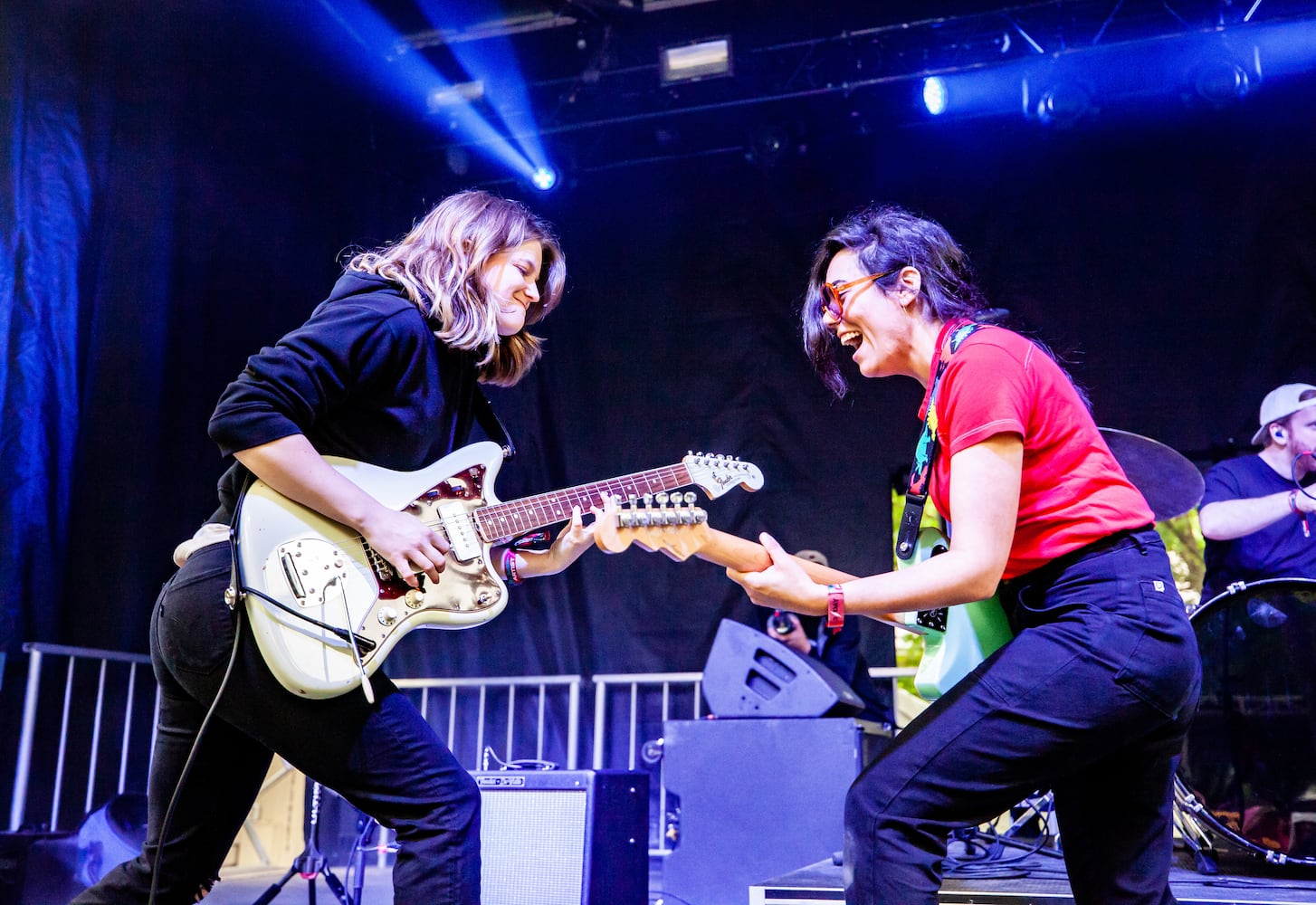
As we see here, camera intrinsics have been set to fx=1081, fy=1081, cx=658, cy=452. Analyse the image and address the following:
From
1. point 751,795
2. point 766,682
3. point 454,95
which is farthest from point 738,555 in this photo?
point 454,95

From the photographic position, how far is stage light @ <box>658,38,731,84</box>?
6.84 meters

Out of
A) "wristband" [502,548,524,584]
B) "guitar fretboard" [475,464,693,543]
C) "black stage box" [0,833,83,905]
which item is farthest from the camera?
"black stage box" [0,833,83,905]

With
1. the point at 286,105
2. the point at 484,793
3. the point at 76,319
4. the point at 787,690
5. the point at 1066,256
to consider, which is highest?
the point at 286,105

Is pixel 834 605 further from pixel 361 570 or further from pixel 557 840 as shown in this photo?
pixel 557 840

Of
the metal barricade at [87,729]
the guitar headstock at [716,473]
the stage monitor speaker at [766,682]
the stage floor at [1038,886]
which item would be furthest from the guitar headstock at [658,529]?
the metal barricade at [87,729]

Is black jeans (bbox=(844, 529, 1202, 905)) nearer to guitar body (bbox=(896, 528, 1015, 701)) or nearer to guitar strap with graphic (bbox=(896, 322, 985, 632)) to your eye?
guitar body (bbox=(896, 528, 1015, 701))

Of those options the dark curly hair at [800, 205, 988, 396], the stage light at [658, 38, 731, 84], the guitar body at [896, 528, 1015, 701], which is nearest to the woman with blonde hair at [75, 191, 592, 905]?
the dark curly hair at [800, 205, 988, 396]

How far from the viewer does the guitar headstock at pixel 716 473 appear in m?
3.32

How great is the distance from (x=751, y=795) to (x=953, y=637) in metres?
2.64

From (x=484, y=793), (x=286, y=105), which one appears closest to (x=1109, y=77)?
(x=286, y=105)

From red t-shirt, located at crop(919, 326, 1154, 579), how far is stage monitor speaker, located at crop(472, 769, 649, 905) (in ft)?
7.88

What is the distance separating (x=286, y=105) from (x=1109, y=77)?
195 inches

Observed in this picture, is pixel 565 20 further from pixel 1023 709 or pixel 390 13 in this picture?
pixel 1023 709

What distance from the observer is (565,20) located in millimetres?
7465
